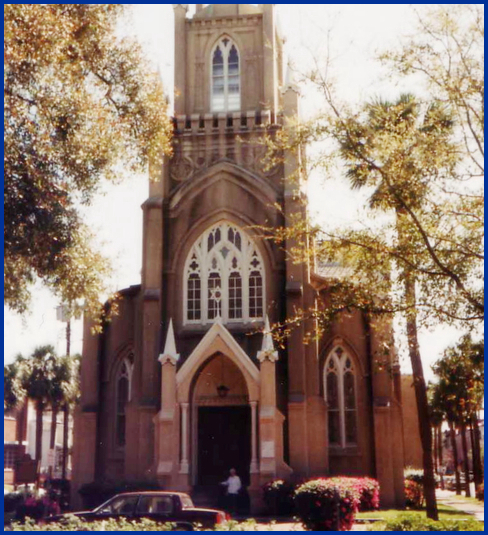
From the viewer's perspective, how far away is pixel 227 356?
2659 cm

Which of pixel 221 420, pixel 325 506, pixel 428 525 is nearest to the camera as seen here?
pixel 428 525

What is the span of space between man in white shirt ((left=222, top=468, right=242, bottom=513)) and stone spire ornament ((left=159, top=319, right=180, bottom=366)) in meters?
4.30

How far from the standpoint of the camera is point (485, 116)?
505 inches

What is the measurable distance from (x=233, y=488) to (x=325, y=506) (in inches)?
253

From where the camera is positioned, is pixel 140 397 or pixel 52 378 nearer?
pixel 140 397

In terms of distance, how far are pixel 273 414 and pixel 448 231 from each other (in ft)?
41.2

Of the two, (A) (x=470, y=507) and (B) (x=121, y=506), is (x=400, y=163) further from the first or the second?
(A) (x=470, y=507)

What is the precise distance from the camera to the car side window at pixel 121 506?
1738 centimetres

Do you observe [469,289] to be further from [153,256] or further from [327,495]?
[153,256]

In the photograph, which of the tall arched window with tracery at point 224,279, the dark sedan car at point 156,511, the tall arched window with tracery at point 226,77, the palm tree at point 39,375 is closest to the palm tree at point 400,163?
the dark sedan car at point 156,511

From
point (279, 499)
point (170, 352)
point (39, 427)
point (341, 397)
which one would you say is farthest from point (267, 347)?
point (39, 427)

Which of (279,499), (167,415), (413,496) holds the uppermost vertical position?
(167,415)

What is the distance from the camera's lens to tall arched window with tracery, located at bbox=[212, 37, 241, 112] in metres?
31.8

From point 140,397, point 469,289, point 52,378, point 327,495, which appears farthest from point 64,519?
point 52,378
